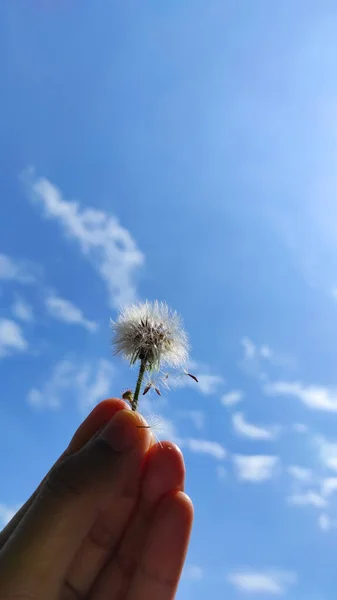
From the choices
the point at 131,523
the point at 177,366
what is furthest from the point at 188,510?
the point at 177,366

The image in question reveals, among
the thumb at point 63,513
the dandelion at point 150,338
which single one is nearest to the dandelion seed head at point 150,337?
the dandelion at point 150,338

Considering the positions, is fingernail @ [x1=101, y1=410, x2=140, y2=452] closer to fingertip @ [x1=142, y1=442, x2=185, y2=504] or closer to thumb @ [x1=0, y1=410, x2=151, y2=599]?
thumb @ [x1=0, y1=410, x2=151, y2=599]

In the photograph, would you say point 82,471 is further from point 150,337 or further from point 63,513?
point 150,337

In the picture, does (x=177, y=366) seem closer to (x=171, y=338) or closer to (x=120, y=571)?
(x=171, y=338)

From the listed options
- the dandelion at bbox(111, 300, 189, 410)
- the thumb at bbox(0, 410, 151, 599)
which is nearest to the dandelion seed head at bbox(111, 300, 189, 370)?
the dandelion at bbox(111, 300, 189, 410)

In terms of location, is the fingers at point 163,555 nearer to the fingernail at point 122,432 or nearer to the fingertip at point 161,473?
the fingertip at point 161,473

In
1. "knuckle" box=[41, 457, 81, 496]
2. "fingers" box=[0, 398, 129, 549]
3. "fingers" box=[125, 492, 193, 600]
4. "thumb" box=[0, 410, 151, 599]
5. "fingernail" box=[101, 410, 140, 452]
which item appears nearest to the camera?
"thumb" box=[0, 410, 151, 599]
